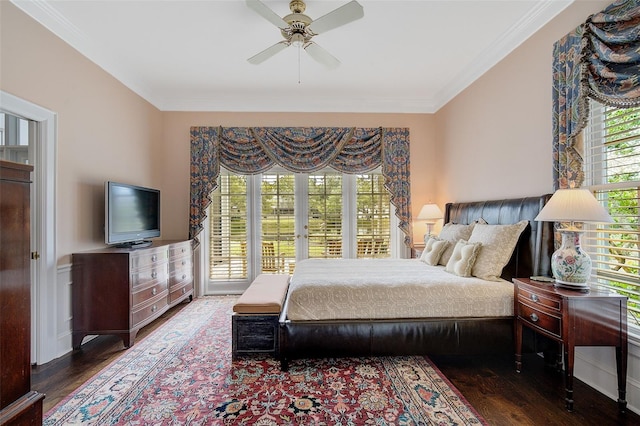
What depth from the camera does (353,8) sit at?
2.13m

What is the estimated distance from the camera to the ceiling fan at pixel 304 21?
7.08 feet

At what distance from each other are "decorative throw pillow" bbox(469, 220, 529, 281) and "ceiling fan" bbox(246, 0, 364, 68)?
7.05ft

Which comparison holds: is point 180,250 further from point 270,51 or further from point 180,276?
point 270,51

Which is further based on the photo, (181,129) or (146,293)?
(181,129)

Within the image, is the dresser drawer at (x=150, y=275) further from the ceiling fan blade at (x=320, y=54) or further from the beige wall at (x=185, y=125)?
the ceiling fan blade at (x=320, y=54)

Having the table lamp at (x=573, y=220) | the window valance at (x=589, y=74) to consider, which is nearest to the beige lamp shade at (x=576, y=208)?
the table lamp at (x=573, y=220)

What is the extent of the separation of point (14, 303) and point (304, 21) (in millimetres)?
2472

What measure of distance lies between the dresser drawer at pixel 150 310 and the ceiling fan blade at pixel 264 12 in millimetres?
2898

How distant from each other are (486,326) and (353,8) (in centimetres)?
263

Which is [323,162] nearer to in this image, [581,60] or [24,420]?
[581,60]

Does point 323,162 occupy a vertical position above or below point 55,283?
above

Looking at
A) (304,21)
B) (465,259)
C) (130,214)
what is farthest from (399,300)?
(130,214)

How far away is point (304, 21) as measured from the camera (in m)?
2.39

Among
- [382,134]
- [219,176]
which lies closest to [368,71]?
[382,134]
